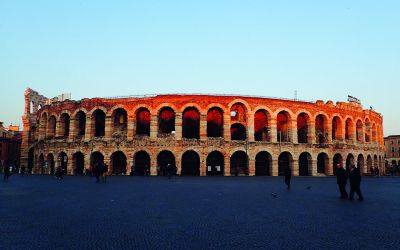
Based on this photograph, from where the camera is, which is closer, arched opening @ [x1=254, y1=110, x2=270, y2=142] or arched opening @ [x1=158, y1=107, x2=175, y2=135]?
arched opening @ [x1=158, y1=107, x2=175, y2=135]

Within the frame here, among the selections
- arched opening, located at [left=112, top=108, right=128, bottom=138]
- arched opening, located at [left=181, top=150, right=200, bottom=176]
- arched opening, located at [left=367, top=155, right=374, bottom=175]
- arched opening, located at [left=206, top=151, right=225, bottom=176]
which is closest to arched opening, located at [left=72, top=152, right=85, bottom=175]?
arched opening, located at [left=112, top=108, right=128, bottom=138]

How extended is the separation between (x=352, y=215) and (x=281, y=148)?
24816 mm

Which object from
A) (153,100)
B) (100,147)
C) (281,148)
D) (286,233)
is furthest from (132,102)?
(286,233)

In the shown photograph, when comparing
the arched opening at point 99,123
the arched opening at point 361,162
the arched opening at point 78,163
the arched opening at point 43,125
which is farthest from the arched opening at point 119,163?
the arched opening at point 361,162

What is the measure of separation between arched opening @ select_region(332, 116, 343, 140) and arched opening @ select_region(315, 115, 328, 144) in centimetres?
194

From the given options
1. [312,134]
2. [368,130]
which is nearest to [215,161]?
[312,134]

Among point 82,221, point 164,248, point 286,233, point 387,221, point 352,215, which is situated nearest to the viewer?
point 164,248

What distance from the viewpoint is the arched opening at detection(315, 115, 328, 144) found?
35.5 meters

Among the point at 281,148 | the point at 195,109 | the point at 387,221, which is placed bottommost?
the point at 387,221

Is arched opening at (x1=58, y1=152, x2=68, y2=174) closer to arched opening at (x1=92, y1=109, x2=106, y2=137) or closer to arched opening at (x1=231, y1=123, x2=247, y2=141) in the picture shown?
arched opening at (x1=92, y1=109, x2=106, y2=137)

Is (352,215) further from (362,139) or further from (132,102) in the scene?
(362,139)

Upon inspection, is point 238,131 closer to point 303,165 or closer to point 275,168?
point 275,168

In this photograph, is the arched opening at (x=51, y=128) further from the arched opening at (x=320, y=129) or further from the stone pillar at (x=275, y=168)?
the arched opening at (x=320, y=129)

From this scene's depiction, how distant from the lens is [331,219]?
23.6ft
